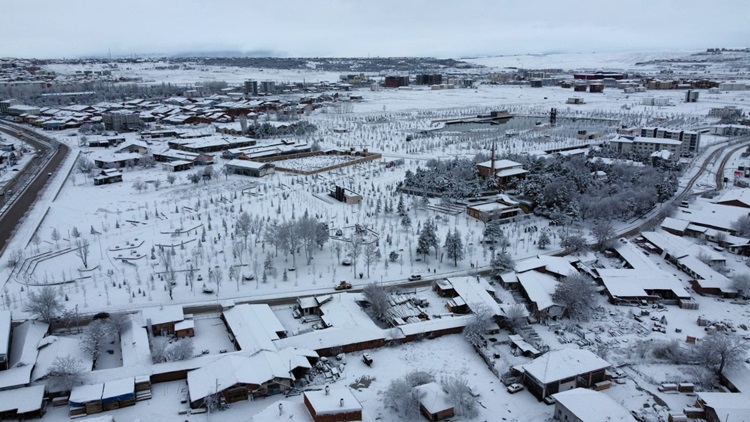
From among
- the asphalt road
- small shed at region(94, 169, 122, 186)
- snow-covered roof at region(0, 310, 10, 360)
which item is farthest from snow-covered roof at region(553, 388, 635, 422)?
small shed at region(94, 169, 122, 186)

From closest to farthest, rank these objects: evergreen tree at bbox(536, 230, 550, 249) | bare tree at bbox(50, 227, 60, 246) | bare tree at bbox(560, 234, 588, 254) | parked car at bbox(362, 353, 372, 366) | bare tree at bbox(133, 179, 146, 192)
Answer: parked car at bbox(362, 353, 372, 366)
bare tree at bbox(560, 234, 588, 254)
evergreen tree at bbox(536, 230, 550, 249)
bare tree at bbox(50, 227, 60, 246)
bare tree at bbox(133, 179, 146, 192)

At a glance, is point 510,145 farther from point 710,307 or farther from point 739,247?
point 710,307

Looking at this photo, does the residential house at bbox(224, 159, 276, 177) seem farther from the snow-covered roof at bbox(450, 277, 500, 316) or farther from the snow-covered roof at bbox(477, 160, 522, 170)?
the snow-covered roof at bbox(450, 277, 500, 316)

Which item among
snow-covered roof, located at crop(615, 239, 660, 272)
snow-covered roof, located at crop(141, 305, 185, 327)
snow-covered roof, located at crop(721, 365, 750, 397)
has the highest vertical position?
snow-covered roof, located at crop(615, 239, 660, 272)

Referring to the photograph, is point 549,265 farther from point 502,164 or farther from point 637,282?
point 502,164

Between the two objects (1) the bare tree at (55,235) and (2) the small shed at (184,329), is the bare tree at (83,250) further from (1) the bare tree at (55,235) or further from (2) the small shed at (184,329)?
(2) the small shed at (184,329)

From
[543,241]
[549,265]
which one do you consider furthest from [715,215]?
[549,265]
